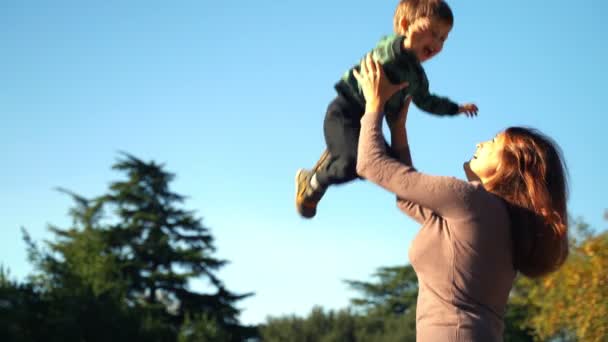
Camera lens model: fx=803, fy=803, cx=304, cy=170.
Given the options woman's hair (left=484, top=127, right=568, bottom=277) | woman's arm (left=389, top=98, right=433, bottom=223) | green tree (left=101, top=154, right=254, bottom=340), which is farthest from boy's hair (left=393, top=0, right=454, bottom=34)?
green tree (left=101, top=154, right=254, bottom=340)

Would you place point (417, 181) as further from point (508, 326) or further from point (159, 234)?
point (508, 326)

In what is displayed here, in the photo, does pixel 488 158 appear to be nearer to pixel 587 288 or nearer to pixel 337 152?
pixel 337 152

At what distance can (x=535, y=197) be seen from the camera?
2.85 meters

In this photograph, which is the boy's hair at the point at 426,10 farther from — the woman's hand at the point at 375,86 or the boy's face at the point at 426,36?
the woman's hand at the point at 375,86

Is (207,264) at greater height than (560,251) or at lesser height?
greater

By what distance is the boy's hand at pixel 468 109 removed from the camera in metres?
3.51

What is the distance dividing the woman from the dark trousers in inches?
11.1

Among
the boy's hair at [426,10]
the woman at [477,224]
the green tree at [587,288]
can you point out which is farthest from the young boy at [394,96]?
the green tree at [587,288]

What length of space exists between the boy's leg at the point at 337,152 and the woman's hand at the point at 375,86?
0.19m

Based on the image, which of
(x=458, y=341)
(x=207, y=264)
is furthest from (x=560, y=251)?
(x=207, y=264)

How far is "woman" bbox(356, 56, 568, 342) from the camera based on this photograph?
2.70m

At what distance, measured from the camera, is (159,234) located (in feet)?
112

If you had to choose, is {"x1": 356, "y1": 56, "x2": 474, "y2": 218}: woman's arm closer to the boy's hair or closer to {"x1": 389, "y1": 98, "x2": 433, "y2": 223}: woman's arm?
{"x1": 389, "y1": 98, "x2": 433, "y2": 223}: woman's arm

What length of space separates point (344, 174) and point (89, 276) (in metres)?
27.7
